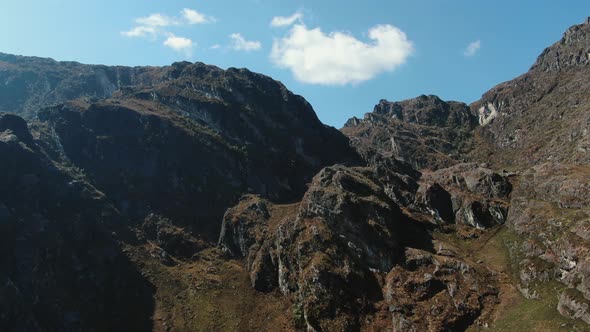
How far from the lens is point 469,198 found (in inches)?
4825

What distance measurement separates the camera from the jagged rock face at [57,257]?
332 feet

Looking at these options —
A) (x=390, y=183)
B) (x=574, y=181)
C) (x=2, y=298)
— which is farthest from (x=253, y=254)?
(x=574, y=181)

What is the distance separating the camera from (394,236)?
105m

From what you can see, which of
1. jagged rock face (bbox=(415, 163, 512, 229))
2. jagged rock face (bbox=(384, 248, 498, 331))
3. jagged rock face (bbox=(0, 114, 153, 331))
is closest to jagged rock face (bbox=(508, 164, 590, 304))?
jagged rock face (bbox=(415, 163, 512, 229))

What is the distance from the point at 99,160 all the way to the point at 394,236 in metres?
113

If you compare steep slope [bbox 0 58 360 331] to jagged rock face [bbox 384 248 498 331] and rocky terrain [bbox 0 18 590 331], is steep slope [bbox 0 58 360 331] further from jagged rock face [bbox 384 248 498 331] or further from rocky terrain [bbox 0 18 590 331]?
jagged rock face [bbox 384 248 498 331]

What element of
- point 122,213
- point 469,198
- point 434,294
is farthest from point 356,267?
point 122,213

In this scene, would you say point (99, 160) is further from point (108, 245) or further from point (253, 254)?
point (253, 254)

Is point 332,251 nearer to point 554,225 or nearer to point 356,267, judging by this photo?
point 356,267

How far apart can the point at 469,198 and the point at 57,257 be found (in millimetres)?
103704

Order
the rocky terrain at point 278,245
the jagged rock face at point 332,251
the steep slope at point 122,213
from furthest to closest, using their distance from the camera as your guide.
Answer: the steep slope at point 122,213 → the jagged rock face at point 332,251 → the rocky terrain at point 278,245

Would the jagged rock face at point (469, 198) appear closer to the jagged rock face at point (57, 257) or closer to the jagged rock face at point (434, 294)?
the jagged rock face at point (434, 294)

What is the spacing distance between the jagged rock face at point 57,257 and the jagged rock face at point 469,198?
251 ft

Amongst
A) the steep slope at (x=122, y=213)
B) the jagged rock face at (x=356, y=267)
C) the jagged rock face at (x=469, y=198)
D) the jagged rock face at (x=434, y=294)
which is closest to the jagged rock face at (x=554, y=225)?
the jagged rock face at (x=469, y=198)
